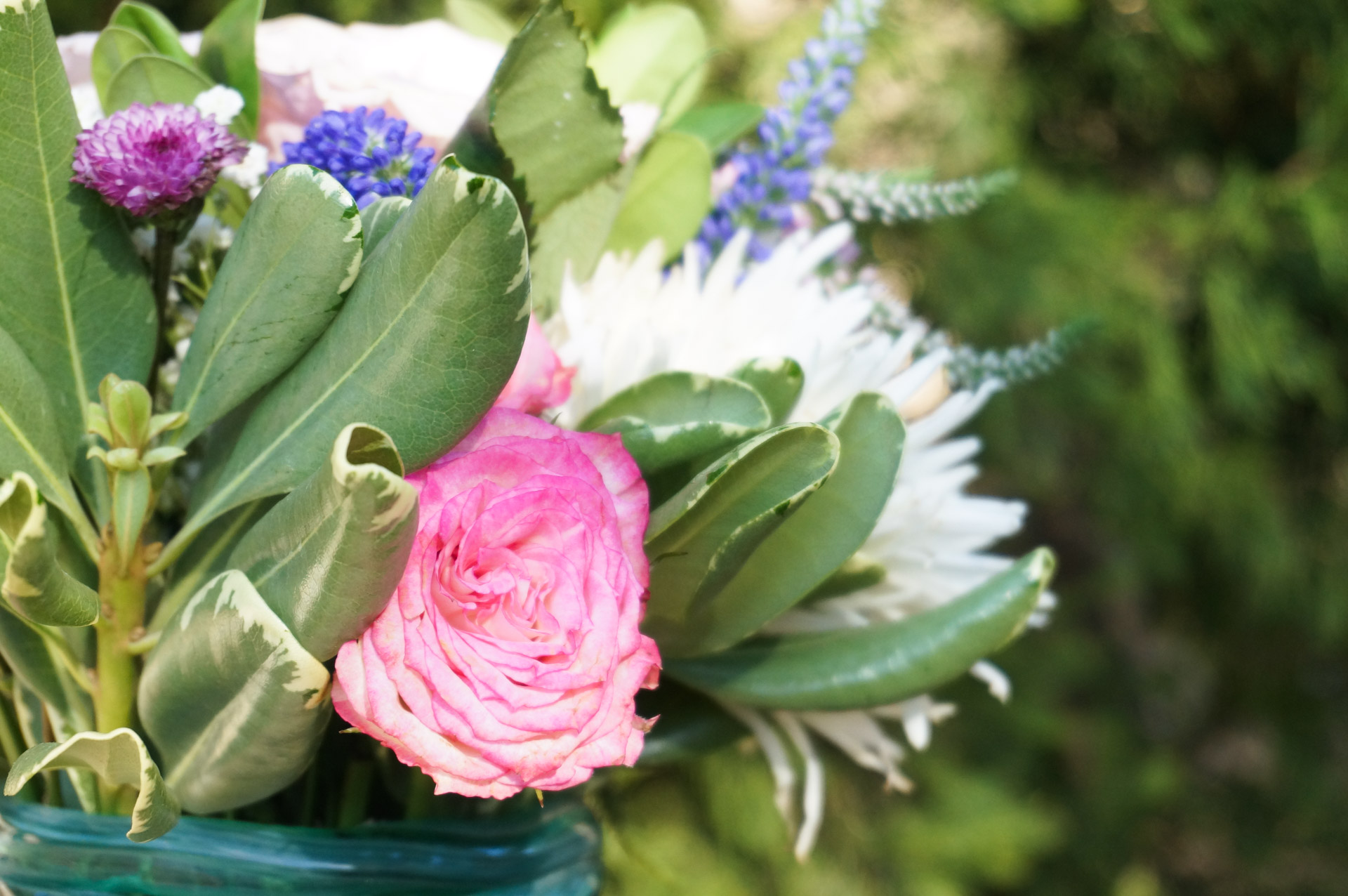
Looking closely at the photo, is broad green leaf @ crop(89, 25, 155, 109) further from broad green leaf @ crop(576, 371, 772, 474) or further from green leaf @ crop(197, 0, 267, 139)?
broad green leaf @ crop(576, 371, 772, 474)

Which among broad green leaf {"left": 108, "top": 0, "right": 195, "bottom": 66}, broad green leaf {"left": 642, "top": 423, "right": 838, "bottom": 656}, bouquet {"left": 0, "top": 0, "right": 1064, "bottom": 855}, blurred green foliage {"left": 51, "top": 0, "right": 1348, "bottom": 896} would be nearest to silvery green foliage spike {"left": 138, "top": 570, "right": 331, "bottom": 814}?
bouquet {"left": 0, "top": 0, "right": 1064, "bottom": 855}

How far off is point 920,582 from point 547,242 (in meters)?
0.19

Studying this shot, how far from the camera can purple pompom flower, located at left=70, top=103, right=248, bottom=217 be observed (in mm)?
305

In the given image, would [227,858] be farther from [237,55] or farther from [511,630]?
[237,55]

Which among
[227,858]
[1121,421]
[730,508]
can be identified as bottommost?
[1121,421]

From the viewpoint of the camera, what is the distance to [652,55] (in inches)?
19.7

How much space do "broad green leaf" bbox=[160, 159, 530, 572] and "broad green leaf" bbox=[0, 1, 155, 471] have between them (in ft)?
0.17

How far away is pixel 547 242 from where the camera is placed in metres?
0.40

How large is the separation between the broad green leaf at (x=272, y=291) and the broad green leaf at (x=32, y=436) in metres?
0.03

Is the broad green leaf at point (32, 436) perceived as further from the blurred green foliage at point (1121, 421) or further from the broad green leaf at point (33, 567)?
the blurred green foliage at point (1121, 421)

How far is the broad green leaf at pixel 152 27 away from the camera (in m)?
0.40

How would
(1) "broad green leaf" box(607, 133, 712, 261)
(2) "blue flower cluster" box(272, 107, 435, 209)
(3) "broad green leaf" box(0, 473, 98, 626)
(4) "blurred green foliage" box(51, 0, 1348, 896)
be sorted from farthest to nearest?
(4) "blurred green foliage" box(51, 0, 1348, 896) < (1) "broad green leaf" box(607, 133, 712, 261) < (2) "blue flower cluster" box(272, 107, 435, 209) < (3) "broad green leaf" box(0, 473, 98, 626)

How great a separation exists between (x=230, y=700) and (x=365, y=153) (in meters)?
0.17

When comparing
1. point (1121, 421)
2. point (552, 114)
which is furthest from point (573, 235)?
point (1121, 421)
